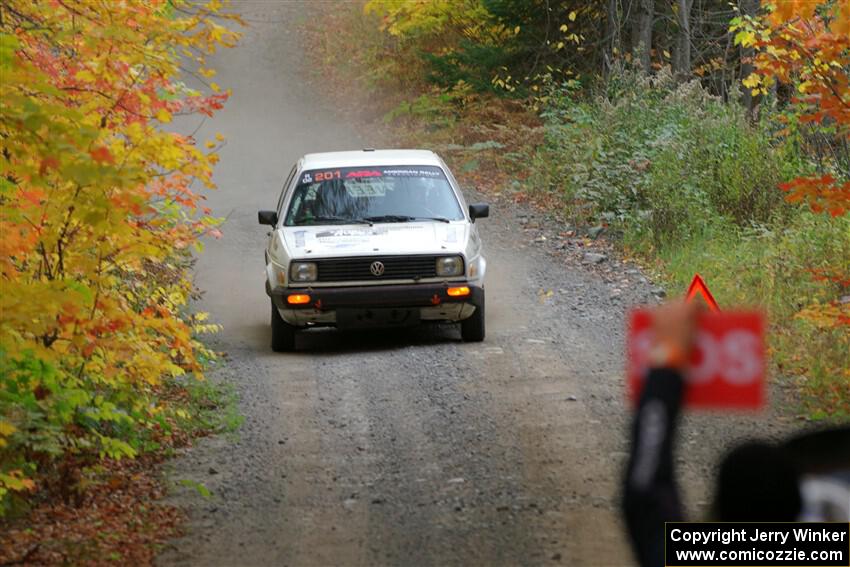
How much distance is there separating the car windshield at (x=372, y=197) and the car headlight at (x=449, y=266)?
818 millimetres

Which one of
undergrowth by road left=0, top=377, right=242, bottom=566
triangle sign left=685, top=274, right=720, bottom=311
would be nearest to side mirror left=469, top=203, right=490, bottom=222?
triangle sign left=685, top=274, right=720, bottom=311

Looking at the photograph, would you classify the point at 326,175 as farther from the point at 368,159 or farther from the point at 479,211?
the point at 479,211

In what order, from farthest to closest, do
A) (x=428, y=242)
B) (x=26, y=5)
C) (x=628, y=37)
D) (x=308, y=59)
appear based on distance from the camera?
(x=308, y=59), (x=628, y=37), (x=428, y=242), (x=26, y=5)

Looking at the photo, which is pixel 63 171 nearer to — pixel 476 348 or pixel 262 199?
pixel 476 348

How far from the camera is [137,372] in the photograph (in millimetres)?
8281

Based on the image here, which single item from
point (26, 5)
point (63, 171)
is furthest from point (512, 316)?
point (63, 171)

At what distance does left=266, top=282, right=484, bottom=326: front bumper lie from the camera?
1112 centimetres

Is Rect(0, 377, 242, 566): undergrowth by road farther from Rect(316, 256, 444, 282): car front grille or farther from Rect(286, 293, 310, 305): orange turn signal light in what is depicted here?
Rect(316, 256, 444, 282): car front grille

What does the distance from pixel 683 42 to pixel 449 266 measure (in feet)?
43.5

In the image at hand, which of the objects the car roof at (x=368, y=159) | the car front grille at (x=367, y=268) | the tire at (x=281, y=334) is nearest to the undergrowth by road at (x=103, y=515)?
the car front grille at (x=367, y=268)

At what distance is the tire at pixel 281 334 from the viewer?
38.5 ft

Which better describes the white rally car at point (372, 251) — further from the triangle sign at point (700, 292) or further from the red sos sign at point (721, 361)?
the red sos sign at point (721, 361)

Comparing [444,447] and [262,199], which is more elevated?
[262,199]

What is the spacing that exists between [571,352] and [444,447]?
3.26m
